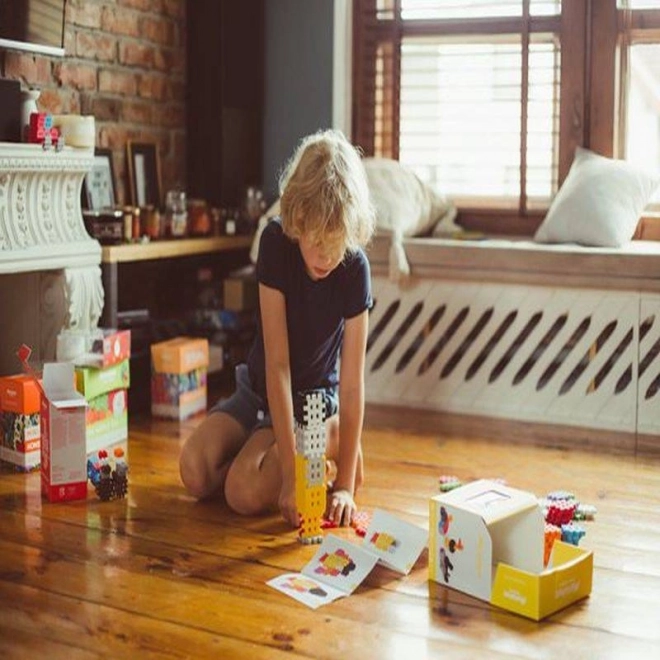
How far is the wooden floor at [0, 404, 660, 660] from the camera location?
6.55 feet

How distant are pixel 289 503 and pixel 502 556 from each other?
0.59 m

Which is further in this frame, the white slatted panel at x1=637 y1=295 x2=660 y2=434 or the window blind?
the window blind

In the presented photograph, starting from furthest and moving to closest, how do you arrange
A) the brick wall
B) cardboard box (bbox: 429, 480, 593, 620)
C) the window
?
the window < the brick wall < cardboard box (bbox: 429, 480, 593, 620)

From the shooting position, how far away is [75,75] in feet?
12.6

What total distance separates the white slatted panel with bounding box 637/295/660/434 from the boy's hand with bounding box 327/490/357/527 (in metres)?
1.33

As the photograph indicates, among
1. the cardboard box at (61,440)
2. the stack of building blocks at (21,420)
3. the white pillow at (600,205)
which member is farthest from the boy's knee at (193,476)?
the white pillow at (600,205)

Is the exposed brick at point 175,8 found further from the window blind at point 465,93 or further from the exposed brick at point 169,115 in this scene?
the window blind at point 465,93

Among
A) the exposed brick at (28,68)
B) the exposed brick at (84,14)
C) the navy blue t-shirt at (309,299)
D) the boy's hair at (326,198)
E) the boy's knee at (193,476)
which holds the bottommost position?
the boy's knee at (193,476)

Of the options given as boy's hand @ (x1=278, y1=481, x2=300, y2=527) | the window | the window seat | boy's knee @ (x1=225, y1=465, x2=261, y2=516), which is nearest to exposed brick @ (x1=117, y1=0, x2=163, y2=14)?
the window

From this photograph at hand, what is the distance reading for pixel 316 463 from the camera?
98.8 inches

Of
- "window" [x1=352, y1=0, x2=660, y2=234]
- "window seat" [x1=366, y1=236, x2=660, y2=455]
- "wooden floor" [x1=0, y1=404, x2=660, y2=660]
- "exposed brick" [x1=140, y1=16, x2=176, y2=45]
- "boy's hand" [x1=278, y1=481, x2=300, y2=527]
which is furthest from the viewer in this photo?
"exposed brick" [x1=140, y1=16, x2=176, y2=45]

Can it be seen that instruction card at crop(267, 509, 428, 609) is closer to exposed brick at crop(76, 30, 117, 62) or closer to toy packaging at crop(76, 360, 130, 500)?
toy packaging at crop(76, 360, 130, 500)

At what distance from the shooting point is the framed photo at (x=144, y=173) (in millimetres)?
4086

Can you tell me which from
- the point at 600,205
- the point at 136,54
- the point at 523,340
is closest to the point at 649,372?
the point at 523,340
